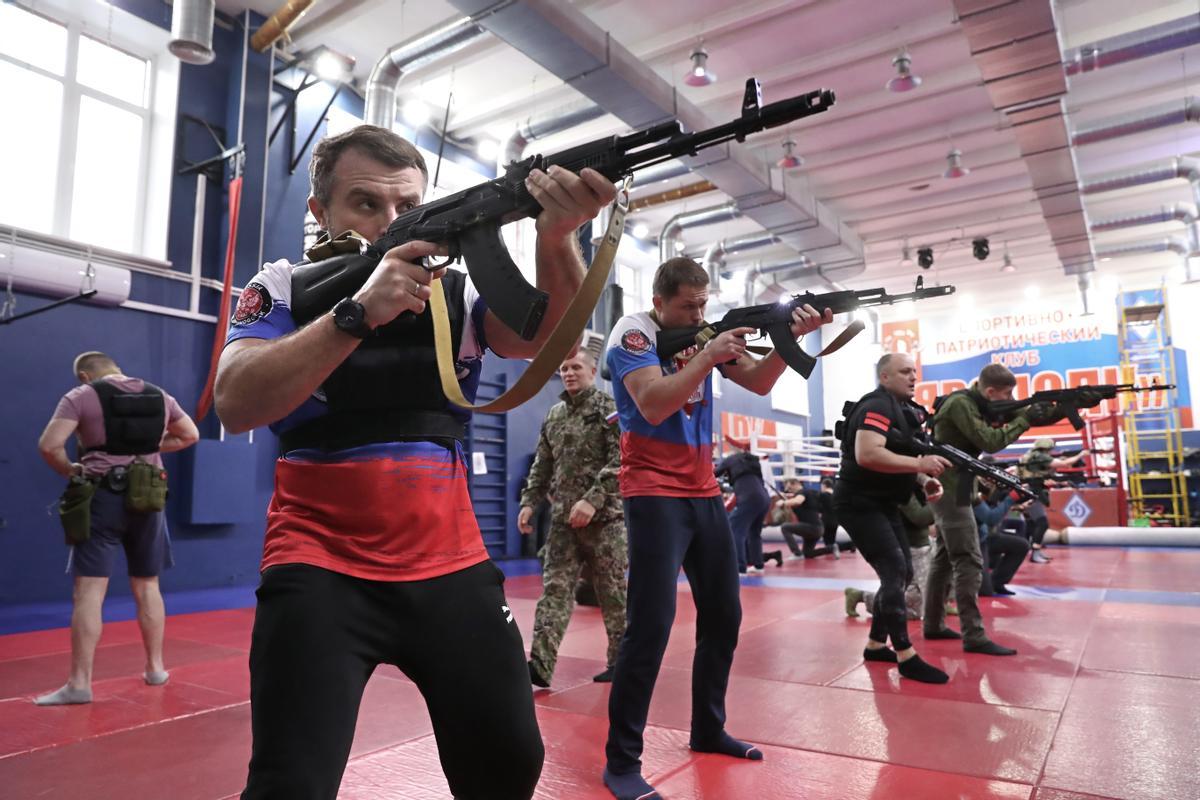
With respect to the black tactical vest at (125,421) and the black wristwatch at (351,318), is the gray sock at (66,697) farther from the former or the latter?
the black wristwatch at (351,318)

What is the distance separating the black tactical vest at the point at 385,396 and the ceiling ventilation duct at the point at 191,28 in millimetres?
6718

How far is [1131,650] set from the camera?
4.67 metres

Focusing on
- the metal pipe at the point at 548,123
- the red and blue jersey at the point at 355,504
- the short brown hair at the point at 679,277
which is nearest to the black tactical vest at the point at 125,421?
the short brown hair at the point at 679,277

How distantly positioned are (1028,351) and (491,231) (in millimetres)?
21518

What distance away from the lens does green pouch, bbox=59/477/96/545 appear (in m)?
3.80

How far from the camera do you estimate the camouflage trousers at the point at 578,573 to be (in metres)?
4.10

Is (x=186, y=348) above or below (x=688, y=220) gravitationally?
below

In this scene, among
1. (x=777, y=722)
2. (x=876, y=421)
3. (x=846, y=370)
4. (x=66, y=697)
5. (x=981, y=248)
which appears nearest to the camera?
(x=777, y=722)

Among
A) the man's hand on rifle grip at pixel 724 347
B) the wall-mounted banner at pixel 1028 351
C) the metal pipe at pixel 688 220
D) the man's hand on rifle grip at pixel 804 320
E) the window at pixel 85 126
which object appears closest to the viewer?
the man's hand on rifle grip at pixel 724 347

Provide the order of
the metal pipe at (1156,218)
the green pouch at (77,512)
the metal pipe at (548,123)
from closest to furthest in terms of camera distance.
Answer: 1. the green pouch at (77,512)
2. the metal pipe at (548,123)
3. the metal pipe at (1156,218)

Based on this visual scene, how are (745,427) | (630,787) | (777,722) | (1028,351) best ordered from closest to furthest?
(630,787) < (777,722) < (745,427) < (1028,351)

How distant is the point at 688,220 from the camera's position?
13.4 m

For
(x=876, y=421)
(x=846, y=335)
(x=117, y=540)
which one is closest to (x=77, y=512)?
(x=117, y=540)

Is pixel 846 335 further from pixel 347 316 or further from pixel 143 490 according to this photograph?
pixel 143 490
